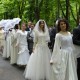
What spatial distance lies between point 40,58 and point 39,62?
144mm

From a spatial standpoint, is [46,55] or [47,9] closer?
[46,55]

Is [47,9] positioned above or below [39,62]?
above

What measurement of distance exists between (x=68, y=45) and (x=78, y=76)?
1007 millimetres

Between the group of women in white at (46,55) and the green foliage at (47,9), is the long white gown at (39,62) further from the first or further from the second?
the green foliage at (47,9)

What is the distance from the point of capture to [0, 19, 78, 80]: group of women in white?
8.43 m

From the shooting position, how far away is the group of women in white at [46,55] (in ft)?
27.7

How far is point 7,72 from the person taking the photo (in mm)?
12336

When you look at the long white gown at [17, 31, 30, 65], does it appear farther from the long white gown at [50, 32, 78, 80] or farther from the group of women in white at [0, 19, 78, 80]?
the long white gown at [50, 32, 78, 80]

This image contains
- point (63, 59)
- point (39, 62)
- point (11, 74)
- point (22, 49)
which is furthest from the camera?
point (22, 49)

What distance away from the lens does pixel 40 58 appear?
1070cm

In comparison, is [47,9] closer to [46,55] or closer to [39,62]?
[46,55]

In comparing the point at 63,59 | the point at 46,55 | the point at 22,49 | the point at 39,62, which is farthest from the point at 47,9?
the point at 63,59

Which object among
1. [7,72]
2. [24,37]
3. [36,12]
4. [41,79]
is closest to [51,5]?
[36,12]

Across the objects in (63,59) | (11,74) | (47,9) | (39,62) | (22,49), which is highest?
(63,59)
